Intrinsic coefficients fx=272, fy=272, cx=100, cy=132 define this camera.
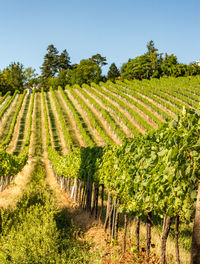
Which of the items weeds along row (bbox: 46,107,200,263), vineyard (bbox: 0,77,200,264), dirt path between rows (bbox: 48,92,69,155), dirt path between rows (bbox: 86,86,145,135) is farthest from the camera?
dirt path between rows (bbox: 86,86,145,135)

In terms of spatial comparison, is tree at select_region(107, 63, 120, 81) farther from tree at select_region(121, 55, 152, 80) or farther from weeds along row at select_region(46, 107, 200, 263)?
weeds along row at select_region(46, 107, 200, 263)

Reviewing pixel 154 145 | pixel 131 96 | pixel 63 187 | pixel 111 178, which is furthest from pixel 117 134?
pixel 154 145

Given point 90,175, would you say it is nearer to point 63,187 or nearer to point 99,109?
point 63,187

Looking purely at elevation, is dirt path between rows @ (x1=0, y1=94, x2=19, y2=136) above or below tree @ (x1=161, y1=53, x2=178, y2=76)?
below

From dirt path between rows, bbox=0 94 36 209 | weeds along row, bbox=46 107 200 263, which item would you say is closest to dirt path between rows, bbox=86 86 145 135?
dirt path between rows, bbox=0 94 36 209

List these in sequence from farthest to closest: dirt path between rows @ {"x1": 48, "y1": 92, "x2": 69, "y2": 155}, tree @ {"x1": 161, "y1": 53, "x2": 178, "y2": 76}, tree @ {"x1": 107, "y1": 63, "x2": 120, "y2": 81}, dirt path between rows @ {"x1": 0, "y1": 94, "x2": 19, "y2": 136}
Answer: tree @ {"x1": 107, "y1": 63, "x2": 120, "y2": 81} < tree @ {"x1": 161, "y1": 53, "x2": 178, "y2": 76} < dirt path between rows @ {"x1": 0, "y1": 94, "x2": 19, "y2": 136} < dirt path between rows @ {"x1": 48, "y1": 92, "x2": 69, "y2": 155}

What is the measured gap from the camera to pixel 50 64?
4719 inches

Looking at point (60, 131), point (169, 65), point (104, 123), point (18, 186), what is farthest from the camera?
point (169, 65)

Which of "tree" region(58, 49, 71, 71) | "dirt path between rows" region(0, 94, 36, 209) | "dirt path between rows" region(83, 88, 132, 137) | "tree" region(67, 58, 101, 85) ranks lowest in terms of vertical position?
"dirt path between rows" region(0, 94, 36, 209)

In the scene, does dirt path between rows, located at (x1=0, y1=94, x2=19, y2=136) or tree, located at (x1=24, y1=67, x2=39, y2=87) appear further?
tree, located at (x1=24, y1=67, x2=39, y2=87)

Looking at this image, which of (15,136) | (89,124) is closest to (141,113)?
(89,124)

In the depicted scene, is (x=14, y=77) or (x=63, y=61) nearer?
(x=14, y=77)

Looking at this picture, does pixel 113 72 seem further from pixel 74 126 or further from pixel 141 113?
pixel 74 126

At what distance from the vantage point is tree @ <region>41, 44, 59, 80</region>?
11814cm
